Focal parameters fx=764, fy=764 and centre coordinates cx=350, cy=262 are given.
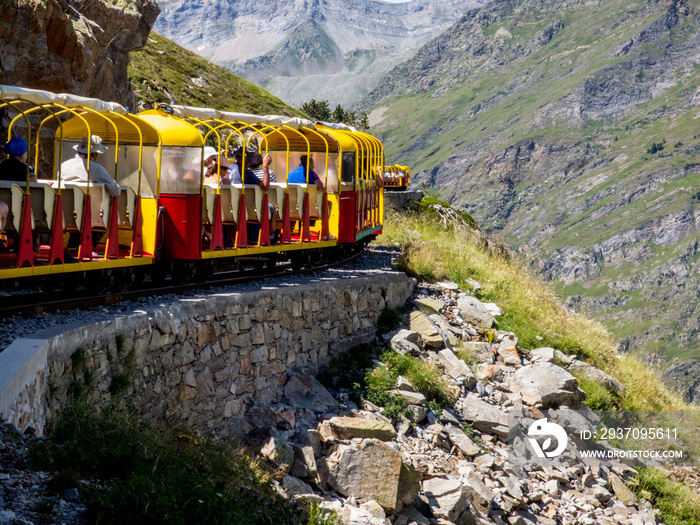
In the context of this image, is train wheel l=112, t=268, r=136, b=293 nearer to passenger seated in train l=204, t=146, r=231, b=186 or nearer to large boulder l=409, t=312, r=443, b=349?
passenger seated in train l=204, t=146, r=231, b=186

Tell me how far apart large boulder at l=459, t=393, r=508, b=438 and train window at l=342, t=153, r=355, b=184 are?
5.54 metres

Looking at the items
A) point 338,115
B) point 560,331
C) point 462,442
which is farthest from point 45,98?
point 338,115

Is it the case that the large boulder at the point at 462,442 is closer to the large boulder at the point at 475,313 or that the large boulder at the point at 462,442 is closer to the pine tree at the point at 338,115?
the large boulder at the point at 475,313

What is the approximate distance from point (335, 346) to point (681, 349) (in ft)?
671

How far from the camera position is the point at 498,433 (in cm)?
1256

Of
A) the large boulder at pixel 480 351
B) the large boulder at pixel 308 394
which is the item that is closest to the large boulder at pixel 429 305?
the large boulder at pixel 480 351

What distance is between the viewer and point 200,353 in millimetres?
9531

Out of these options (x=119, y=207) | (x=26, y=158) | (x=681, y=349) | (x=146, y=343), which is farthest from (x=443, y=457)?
(x=681, y=349)

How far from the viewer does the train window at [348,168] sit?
16094 millimetres

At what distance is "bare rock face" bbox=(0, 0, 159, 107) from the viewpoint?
47.5 ft

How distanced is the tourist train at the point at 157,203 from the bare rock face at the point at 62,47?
3.63 feet

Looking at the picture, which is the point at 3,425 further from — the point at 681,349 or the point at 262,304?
the point at 681,349

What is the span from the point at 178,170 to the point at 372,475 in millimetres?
5297

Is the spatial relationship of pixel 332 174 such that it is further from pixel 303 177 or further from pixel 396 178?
pixel 396 178
